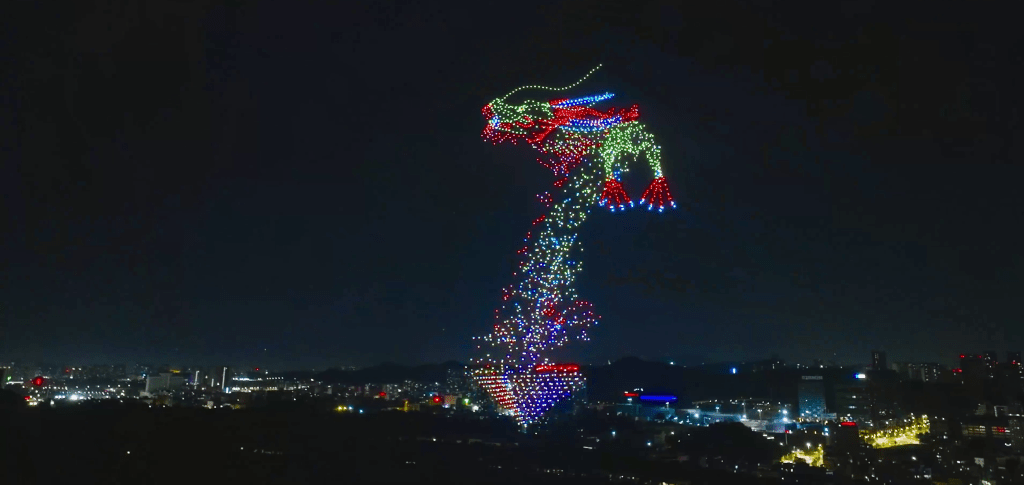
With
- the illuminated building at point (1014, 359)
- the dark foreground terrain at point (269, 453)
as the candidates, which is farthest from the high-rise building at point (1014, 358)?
the dark foreground terrain at point (269, 453)

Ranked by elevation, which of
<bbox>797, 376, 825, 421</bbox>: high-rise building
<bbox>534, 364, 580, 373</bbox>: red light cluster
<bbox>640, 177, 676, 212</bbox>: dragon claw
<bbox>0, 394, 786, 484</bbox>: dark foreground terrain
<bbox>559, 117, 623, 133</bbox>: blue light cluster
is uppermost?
<bbox>559, 117, 623, 133</bbox>: blue light cluster

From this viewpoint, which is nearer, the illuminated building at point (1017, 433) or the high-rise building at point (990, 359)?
the illuminated building at point (1017, 433)

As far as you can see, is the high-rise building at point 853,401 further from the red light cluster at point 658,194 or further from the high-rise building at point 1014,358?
the red light cluster at point 658,194

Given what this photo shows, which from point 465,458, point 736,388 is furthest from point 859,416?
point 465,458

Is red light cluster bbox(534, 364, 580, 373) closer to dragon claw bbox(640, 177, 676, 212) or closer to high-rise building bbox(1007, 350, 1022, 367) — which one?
dragon claw bbox(640, 177, 676, 212)

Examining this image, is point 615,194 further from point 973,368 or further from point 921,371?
point 921,371

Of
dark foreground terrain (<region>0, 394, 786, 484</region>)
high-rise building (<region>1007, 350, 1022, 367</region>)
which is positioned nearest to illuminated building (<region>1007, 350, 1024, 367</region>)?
high-rise building (<region>1007, 350, 1022, 367</region>)

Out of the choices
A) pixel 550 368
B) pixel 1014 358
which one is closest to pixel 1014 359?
pixel 1014 358

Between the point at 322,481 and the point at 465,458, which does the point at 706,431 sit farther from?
the point at 322,481
